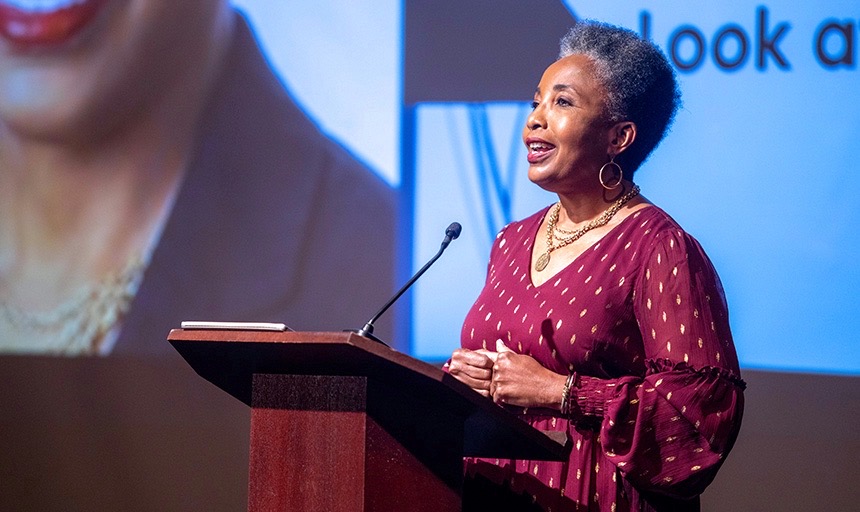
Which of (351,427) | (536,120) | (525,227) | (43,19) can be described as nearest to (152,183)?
(43,19)

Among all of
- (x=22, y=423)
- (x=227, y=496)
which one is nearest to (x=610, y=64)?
(x=227, y=496)

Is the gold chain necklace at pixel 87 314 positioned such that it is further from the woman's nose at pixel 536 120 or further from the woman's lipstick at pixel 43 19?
the woman's nose at pixel 536 120

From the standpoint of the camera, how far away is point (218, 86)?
3508mm

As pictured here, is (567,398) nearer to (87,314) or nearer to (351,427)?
(351,427)

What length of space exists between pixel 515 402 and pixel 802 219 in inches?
55.1

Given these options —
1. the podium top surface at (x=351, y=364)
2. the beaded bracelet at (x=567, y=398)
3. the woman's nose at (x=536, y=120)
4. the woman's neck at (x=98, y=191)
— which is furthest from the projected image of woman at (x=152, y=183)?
the podium top surface at (x=351, y=364)

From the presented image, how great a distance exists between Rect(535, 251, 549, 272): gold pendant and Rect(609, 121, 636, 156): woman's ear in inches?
9.5

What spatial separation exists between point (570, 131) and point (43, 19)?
8.12ft

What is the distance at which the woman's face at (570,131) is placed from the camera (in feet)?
6.28

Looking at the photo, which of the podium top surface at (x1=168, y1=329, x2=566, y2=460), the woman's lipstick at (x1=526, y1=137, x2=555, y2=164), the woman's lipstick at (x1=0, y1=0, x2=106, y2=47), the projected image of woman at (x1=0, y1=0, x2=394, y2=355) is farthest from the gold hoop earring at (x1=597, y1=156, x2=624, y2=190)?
the woman's lipstick at (x1=0, y1=0, x2=106, y2=47)

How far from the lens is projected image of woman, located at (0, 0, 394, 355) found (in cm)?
340

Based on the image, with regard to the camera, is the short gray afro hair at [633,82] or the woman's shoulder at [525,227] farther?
the woman's shoulder at [525,227]

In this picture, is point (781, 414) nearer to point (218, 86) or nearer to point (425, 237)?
point (425, 237)

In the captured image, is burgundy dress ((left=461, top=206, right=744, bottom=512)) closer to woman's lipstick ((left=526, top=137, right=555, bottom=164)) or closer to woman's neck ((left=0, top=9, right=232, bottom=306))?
woman's lipstick ((left=526, top=137, right=555, bottom=164))
